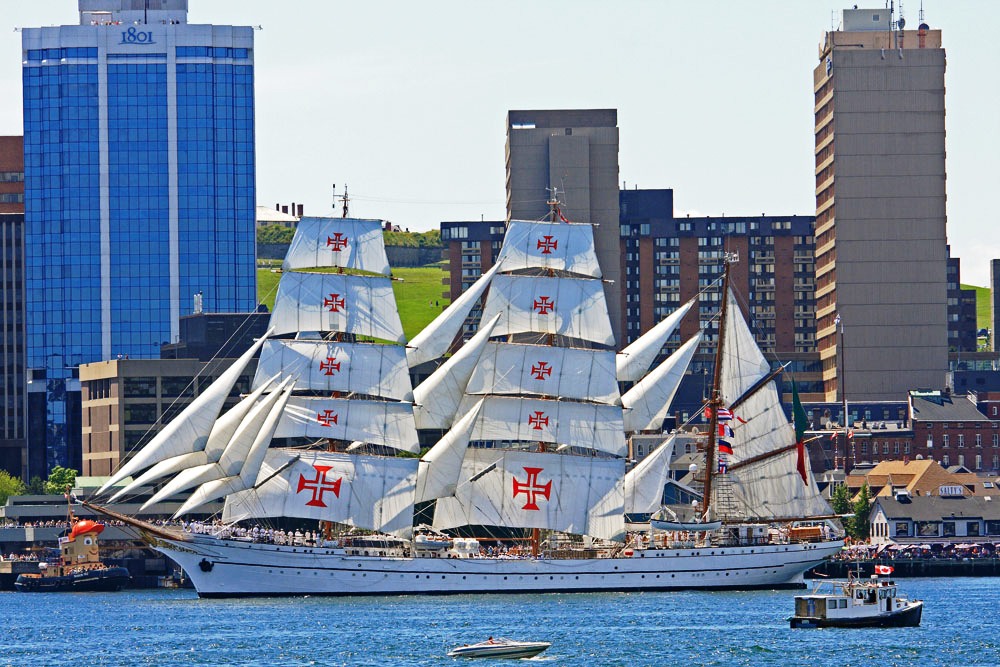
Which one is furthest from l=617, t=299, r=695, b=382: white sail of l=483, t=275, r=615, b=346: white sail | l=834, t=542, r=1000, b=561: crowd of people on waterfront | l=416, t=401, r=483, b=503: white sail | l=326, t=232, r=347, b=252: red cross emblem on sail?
l=834, t=542, r=1000, b=561: crowd of people on waterfront

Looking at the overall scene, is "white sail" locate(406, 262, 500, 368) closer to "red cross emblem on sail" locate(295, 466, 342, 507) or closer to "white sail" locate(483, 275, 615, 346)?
"white sail" locate(483, 275, 615, 346)

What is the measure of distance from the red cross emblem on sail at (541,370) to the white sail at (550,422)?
1.59 m

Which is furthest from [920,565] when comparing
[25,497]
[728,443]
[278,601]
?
[25,497]

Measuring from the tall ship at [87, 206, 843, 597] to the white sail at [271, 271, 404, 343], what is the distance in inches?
5.1

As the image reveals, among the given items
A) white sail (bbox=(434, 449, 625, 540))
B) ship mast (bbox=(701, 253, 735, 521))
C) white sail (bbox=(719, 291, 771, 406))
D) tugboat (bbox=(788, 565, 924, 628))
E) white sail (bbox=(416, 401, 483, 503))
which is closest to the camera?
tugboat (bbox=(788, 565, 924, 628))

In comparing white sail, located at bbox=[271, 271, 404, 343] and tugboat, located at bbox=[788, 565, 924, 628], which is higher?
white sail, located at bbox=[271, 271, 404, 343]

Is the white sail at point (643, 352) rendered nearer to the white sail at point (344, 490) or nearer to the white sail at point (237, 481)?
the white sail at point (344, 490)

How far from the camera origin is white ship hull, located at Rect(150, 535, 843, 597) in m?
131

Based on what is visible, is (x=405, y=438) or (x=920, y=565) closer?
(x=405, y=438)

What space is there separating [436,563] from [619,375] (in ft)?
60.8

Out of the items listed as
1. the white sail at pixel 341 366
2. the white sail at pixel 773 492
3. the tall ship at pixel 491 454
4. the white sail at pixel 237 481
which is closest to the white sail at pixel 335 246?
the tall ship at pixel 491 454

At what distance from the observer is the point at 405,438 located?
135 meters

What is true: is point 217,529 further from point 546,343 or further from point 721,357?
point 721,357

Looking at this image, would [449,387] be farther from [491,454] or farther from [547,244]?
[547,244]
